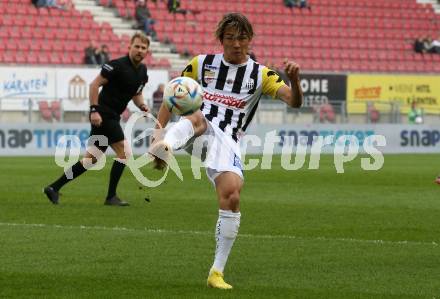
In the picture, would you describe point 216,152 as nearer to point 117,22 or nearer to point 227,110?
point 227,110

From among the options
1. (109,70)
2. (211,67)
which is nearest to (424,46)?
(109,70)

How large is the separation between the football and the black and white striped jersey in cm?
50

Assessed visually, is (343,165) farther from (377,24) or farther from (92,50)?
(377,24)

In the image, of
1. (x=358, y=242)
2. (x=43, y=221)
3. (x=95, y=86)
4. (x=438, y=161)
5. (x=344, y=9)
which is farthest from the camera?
(x=344, y=9)

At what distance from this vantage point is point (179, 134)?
25.8 feet

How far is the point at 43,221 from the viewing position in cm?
1251

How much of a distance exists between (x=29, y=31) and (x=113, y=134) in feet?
67.8

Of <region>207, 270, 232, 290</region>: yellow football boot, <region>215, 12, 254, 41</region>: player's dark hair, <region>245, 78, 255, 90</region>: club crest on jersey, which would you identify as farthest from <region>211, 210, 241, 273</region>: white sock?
<region>215, 12, 254, 41</region>: player's dark hair

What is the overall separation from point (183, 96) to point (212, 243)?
3.04 meters

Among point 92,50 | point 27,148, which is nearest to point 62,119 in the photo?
point 27,148

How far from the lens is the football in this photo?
7777mm

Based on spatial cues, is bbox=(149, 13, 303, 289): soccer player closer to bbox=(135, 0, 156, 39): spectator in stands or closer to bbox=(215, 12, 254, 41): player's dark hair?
bbox=(215, 12, 254, 41): player's dark hair

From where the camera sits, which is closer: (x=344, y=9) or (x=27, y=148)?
(x=27, y=148)

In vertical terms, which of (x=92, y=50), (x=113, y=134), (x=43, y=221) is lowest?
(x=43, y=221)
